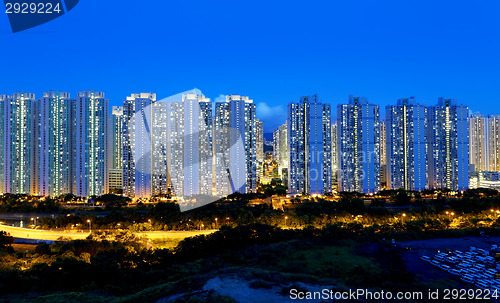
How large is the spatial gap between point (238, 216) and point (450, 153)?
16.1 metres

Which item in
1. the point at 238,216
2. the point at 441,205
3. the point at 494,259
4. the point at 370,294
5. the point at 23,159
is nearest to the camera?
the point at 370,294

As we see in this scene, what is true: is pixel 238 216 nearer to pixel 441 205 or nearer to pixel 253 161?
pixel 253 161

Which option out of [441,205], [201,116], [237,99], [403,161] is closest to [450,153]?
[403,161]

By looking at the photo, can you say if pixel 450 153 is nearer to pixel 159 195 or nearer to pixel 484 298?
pixel 484 298

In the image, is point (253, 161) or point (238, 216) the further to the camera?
point (253, 161)

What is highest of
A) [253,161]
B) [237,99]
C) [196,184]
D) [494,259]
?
[237,99]

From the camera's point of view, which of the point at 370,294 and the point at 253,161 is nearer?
the point at 370,294

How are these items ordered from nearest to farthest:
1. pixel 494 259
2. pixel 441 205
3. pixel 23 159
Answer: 1. pixel 494 259
2. pixel 441 205
3. pixel 23 159

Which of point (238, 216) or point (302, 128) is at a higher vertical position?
point (302, 128)

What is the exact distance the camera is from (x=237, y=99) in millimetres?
21531

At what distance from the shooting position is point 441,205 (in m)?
15.2

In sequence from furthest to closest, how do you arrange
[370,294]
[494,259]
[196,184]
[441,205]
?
[196,184] → [441,205] → [494,259] → [370,294]

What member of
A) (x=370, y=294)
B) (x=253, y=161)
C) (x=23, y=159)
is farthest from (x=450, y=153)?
(x=23, y=159)

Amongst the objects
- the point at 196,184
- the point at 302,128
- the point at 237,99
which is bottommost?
the point at 196,184
